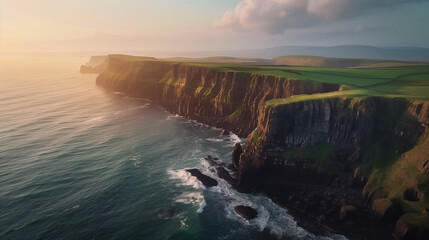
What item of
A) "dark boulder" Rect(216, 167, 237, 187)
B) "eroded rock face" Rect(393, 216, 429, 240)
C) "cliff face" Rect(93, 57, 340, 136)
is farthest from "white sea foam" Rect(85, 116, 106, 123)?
"eroded rock face" Rect(393, 216, 429, 240)

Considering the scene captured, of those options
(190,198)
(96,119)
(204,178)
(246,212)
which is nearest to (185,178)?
(204,178)

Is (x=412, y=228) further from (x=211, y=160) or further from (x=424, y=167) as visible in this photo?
(x=211, y=160)

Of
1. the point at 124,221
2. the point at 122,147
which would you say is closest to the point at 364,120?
the point at 124,221

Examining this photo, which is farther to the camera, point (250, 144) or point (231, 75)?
point (231, 75)

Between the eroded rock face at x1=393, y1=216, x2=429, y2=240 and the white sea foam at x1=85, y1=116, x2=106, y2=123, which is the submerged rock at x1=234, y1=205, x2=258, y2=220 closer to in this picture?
the eroded rock face at x1=393, y1=216, x2=429, y2=240

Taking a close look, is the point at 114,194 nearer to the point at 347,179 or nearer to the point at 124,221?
the point at 124,221

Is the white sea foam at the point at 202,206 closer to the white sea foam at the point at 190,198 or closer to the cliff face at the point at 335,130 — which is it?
the white sea foam at the point at 190,198
